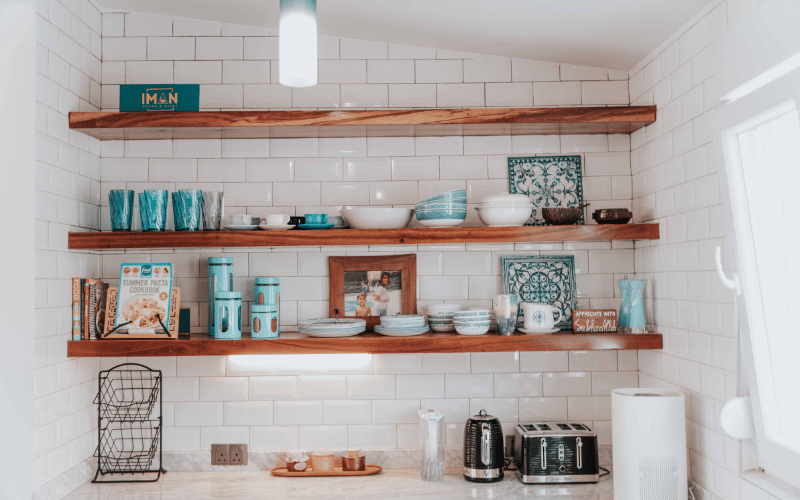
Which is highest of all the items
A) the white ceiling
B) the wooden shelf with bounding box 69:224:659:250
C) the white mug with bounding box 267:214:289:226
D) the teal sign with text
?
the white ceiling

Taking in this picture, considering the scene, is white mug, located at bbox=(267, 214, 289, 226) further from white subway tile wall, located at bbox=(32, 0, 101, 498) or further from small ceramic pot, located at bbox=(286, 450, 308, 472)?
small ceramic pot, located at bbox=(286, 450, 308, 472)

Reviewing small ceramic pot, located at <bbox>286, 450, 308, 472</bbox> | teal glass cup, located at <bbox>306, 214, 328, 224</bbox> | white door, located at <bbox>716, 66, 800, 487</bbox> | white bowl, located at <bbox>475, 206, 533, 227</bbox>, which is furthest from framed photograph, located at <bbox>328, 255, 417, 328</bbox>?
white door, located at <bbox>716, 66, 800, 487</bbox>

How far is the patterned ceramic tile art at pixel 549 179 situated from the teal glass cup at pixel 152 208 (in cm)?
148

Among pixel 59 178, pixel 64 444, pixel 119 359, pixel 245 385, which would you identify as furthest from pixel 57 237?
pixel 245 385

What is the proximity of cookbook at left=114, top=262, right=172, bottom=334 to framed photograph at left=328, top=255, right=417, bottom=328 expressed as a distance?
2.25 feet

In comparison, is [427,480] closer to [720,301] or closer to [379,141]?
[720,301]

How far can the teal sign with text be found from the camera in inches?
91.3

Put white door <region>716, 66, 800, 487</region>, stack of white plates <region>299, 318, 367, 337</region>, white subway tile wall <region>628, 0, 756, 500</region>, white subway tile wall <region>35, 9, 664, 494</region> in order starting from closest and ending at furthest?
white door <region>716, 66, 800, 487</region> → white subway tile wall <region>628, 0, 756, 500</region> → stack of white plates <region>299, 318, 367, 337</region> → white subway tile wall <region>35, 9, 664, 494</region>

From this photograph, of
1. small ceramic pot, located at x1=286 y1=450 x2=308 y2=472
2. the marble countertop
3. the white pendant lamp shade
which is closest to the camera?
the white pendant lamp shade

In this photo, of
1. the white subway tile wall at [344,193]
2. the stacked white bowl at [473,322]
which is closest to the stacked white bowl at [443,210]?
the white subway tile wall at [344,193]

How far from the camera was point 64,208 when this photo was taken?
2227 mm

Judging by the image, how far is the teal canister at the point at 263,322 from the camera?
2.29 metres

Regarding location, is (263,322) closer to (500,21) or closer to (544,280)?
(544,280)

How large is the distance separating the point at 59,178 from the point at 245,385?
3.67 ft
